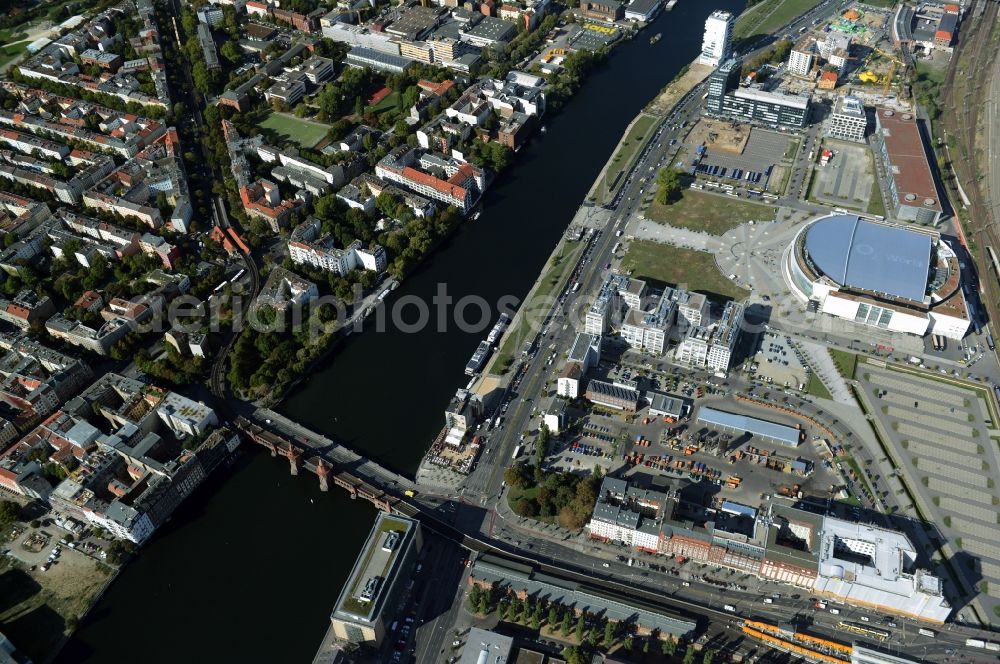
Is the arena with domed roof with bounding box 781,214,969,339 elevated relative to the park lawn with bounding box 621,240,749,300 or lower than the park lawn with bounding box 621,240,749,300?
elevated

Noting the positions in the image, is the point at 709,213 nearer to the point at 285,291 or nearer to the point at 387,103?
the point at 285,291

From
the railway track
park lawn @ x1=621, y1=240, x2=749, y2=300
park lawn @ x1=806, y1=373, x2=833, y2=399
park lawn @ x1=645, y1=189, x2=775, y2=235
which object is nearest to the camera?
park lawn @ x1=806, y1=373, x2=833, y2=399

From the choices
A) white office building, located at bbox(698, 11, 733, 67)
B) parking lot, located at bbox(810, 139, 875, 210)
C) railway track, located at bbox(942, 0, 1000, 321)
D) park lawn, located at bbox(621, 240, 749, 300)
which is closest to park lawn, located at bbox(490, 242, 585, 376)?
park lawn, located at bbox(621, 240, 749, 300)

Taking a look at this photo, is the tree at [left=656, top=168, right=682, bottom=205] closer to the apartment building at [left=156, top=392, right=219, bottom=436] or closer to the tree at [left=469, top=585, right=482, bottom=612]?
the tree at [left=469, top=585, right=482, bottom=612]

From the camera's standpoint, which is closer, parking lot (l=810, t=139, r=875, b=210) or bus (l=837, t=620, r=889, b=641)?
bus (l=837, t=620, r=889, b=641)

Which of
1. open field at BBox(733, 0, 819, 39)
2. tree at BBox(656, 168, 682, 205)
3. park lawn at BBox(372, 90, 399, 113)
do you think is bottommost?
park lawn at BBox(372, 90, 399, 113)

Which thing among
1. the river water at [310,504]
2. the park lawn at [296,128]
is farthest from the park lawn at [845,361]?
the park lawn at [296,128]

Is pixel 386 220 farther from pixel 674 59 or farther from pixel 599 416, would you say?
pixel 674 59

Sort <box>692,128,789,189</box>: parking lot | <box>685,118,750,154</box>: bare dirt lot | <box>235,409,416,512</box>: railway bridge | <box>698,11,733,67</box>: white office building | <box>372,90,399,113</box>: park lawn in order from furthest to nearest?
<box>698,11,733,67</box>: white office building → <box>372,90,399,113</box>: park lawn → <box>685,118,750,154</box>: bare dirt lot → <box>692,128,789,189</box>: parking lot → <box>235,409,416,512</box>: railway bridge
